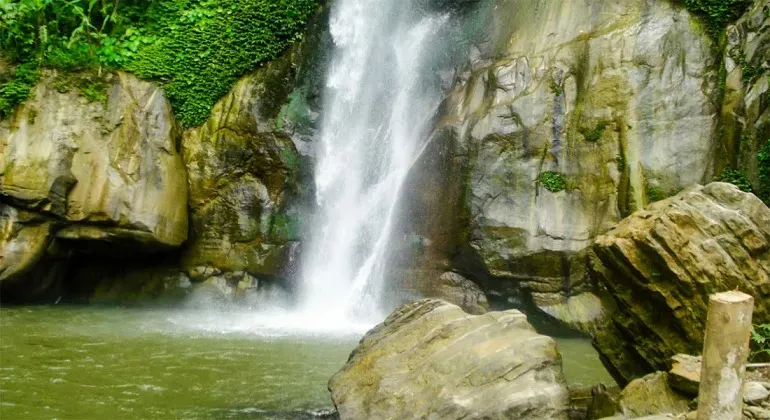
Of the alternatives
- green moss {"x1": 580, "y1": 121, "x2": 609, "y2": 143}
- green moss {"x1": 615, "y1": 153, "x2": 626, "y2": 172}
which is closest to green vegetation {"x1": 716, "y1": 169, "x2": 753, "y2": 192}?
green moss {"x1": 615, "y1": 153, "x2": 626, "y2": 172}

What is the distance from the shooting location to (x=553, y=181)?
1228cm

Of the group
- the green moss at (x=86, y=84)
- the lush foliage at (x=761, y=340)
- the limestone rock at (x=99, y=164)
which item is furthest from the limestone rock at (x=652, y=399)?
the green moss at (x=86, y=84)

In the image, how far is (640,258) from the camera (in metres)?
7.07

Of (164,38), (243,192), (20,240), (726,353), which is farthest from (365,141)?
(726,353)

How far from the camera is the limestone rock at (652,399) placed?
226 inches

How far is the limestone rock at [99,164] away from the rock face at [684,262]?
9.10 metres

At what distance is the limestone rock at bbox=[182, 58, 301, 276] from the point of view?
47.1 ft

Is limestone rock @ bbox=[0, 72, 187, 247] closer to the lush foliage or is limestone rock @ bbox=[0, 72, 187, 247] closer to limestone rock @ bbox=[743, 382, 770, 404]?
the lush foliage

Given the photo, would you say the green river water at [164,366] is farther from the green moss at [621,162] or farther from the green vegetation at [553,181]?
the green moss at [621,162]

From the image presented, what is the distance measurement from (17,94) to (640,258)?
38.5 ft

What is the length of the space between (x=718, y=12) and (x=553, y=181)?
4.05 meters

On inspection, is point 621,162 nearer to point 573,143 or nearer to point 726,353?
point 573,143

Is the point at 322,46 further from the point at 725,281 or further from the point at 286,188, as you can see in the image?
the point at 725,281

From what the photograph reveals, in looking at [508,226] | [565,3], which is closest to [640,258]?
[508,226]
